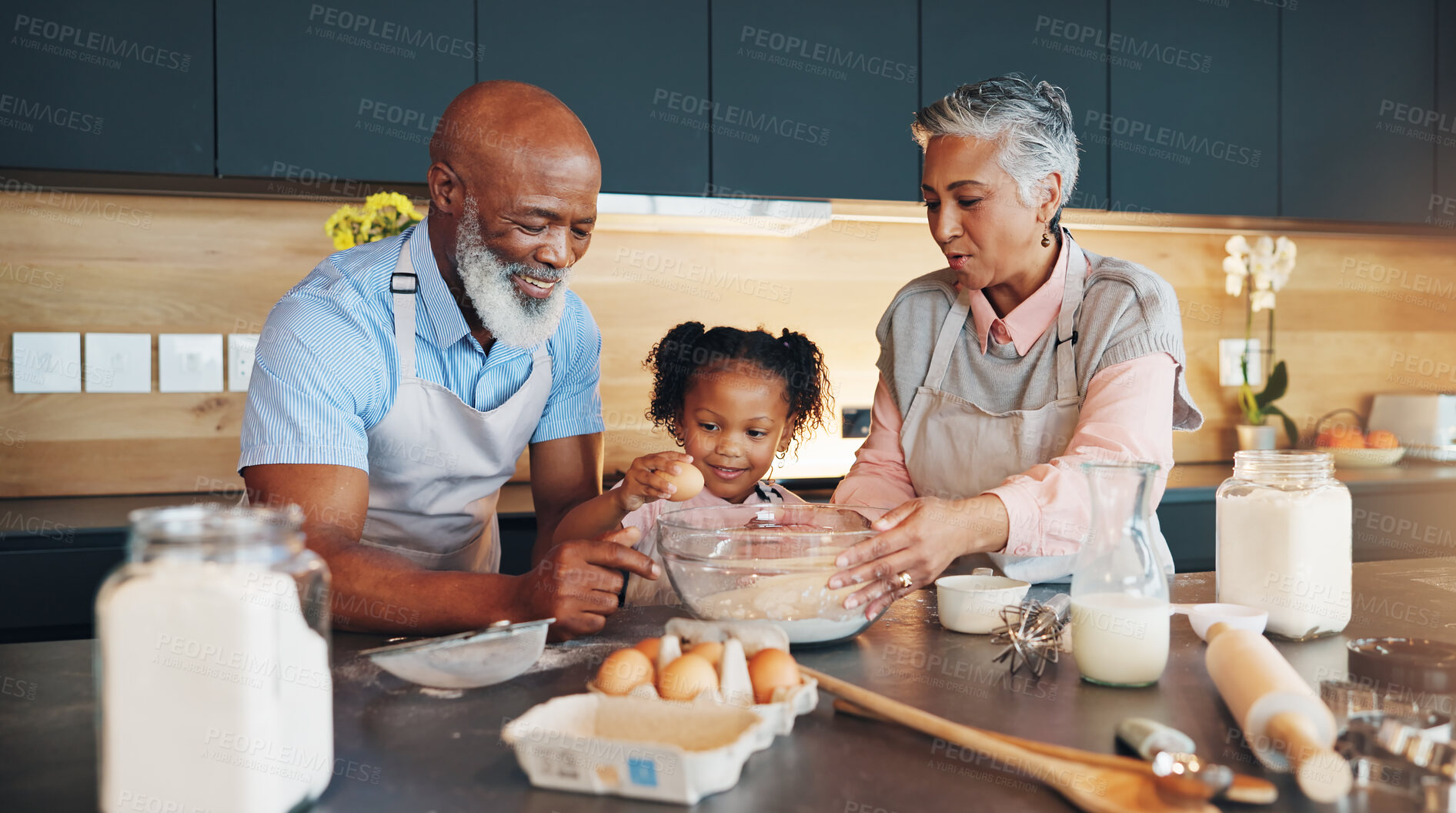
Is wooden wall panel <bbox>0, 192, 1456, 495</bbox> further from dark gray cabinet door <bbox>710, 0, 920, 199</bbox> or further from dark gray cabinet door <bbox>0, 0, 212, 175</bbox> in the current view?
dark gray cabinet door <bbox>0, 0, 212, 175</bbox>

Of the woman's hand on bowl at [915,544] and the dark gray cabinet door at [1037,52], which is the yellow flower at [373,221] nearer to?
the dark gray cabinet door at [1037,52]

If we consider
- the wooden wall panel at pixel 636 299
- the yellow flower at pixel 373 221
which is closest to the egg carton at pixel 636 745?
the yellow flower at pixel 373 221

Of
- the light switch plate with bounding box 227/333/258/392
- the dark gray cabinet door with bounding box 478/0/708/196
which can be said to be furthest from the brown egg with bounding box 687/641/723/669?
the light switch plate with bounding box 227/333/258/392

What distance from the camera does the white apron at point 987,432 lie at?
161 cm

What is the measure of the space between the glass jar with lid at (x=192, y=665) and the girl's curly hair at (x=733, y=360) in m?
1.30

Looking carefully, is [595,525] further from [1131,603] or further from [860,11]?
[860,11]

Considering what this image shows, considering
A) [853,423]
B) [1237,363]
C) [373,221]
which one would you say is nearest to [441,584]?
[373,221]

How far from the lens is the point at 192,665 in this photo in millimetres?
620

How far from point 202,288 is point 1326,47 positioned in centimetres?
343

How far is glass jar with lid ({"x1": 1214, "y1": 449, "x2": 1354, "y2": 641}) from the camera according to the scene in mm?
1094

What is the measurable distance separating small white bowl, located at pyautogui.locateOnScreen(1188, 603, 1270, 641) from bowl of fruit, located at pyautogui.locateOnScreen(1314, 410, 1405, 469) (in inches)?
97.6

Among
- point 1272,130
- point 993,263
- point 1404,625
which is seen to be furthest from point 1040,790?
point 1272,130

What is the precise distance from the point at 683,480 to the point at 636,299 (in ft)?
5.86

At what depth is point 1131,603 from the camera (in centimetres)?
93
